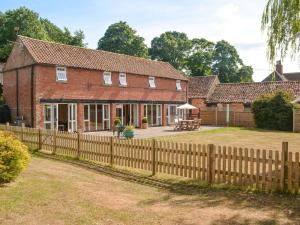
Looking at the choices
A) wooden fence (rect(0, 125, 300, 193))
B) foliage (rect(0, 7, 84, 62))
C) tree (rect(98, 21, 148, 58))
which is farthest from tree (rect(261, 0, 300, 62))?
tree (rect(98, 21, 148, 58))

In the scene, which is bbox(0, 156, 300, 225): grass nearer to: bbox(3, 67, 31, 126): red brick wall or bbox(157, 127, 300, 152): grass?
bbox(157, 127, 300, 152): grass

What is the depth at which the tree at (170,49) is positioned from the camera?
72062 millimetres

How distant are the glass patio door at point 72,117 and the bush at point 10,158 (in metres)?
19.7

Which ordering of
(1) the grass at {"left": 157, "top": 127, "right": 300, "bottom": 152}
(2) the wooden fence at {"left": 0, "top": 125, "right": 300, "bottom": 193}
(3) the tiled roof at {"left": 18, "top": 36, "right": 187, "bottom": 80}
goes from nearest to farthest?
(2) the wooden fence at {"left": 0, "top": 125, "right": 300, "bottom": 193}
(1) the grass at {"left": 157, "top": 127, "right": 300, "bottom": 152}
(3) the tiled roof at {"left": 18, "top": 36, "right": 187, "bottom": 80}

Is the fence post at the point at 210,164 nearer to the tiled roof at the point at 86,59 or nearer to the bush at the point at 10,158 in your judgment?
the bush at the point at 10,158

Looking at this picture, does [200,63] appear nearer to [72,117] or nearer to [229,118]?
[229,118]

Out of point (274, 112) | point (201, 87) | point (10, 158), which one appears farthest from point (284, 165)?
point (201, 87)

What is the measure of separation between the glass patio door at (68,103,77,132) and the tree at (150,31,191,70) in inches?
1747

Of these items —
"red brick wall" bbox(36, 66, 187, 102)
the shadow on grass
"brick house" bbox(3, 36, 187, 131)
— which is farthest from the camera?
"red brick wall" bbox(36, 66, 187, 102)

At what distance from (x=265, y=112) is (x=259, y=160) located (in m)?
26.7

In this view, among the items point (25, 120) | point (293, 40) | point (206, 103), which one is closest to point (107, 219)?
point (293, 40)

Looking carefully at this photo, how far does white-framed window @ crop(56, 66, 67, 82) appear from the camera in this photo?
29281 millimetres

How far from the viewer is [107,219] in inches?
276

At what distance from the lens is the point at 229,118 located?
135 feet
